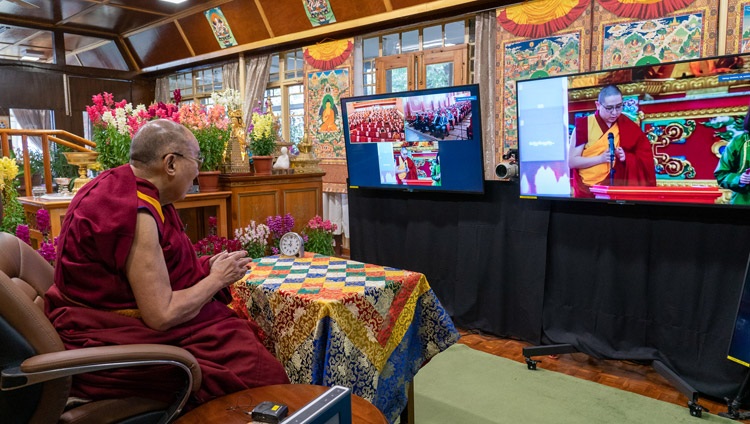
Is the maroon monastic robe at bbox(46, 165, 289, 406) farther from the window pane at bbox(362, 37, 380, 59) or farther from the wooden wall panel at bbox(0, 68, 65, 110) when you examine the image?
the wooden wall panel at bbox(0, 68, 65, 110)

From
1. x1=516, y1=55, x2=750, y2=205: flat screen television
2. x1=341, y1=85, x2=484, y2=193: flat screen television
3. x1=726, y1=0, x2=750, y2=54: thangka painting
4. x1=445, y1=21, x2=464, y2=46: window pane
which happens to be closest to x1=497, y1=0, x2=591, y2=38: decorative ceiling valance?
x1=445, y1=21, x2=464, y2=46: window pane

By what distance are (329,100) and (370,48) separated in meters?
0.79

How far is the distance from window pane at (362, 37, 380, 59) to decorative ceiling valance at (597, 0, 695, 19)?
104 inches

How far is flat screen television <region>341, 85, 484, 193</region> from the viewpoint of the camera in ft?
11.5

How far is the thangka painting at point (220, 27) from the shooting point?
23.2ft

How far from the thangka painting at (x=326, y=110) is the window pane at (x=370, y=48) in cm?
32

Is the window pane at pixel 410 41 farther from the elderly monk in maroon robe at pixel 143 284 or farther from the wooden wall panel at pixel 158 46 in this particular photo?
the elderly monk in maroon robe at pixel 143 284

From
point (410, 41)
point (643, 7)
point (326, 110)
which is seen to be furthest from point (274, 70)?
point (643, 7)

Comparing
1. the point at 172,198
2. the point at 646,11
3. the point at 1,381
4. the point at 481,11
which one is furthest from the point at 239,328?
the point at 481,11

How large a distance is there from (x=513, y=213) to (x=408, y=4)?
2.89m

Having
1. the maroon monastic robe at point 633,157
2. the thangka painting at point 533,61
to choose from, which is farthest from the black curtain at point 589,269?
the thangka painting at point 533,61

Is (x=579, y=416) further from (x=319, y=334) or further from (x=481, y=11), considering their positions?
(x=481, y=11)

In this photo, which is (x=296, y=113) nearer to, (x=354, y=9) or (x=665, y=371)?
(x=354, y=9)

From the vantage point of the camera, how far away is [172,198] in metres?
1.60
